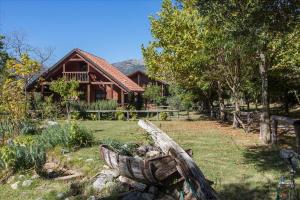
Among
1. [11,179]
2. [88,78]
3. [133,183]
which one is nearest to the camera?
[133,183]

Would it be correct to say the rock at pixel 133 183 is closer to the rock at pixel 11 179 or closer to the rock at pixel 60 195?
the rock at pixel 60 195

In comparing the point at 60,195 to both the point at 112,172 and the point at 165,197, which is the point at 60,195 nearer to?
the point at 112,172

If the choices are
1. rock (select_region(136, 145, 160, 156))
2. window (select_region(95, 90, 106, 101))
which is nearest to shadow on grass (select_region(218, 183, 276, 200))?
rock (select_region(136, 145, 160, 156))

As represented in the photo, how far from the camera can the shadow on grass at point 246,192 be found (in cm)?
748

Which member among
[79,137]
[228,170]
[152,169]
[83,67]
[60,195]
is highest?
[83,67]

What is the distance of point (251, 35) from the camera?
30.1 ft

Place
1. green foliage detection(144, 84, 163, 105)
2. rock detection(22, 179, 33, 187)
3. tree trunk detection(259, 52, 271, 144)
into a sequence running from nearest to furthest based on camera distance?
rock detection(22, 179, 33, 187)
tree trunk detection(259, 52, 271, 144)
green foliage detection(144, 84, 163, 105)

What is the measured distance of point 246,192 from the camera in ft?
25.4

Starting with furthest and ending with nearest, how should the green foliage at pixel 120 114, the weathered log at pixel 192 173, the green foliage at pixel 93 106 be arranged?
the green foliage at pixel 93 106, the green foliage at pixel 120 114, the weathered log at pixel 192 173

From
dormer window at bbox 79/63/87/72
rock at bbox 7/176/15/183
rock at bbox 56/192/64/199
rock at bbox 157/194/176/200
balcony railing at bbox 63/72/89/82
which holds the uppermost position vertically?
dormer window at bbox 79/63/87/72

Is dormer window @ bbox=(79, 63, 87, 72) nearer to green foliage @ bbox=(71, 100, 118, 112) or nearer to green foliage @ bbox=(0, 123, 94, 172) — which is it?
green foliage @ bbox=(71, 100, 118, 112)

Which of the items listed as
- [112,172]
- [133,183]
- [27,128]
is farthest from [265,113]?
[27,128]

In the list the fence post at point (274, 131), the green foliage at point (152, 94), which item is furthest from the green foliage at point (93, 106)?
the fence post at point (274, 131)

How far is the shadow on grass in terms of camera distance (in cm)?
748
